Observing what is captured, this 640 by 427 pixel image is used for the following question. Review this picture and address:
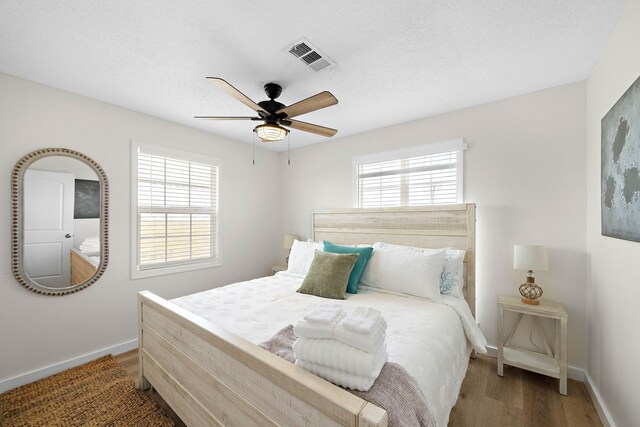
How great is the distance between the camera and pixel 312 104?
1.90 meters

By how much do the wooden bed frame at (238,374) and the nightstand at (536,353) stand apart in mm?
312

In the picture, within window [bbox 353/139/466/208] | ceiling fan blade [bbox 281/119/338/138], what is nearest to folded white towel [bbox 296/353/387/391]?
ceiling fan blade [bbox 281/119/338/138]

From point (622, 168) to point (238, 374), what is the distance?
7.46 ft

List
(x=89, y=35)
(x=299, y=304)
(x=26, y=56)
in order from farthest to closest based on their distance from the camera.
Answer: (x=299, y=304) → (x=26, y=56) → (x=89, y=35)

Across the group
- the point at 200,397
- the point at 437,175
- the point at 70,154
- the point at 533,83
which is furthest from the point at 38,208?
the point at 533,83

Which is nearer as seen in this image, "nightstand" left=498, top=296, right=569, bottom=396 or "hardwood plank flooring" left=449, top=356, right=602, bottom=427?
"hardwood plank flooring" left=449, top=356, right=602, bottom=427

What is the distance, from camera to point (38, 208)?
2291 mm

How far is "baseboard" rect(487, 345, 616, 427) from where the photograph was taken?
1.72m

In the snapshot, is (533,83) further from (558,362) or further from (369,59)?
(558,362)

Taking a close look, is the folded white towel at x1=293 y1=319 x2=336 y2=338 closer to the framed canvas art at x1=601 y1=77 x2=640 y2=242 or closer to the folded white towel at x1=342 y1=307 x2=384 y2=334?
the folded white towel at x1=342 y1=307 x2=384 y2=334

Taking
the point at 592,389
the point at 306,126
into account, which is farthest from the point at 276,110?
the point at 592,389

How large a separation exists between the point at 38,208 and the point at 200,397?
7.17 feet

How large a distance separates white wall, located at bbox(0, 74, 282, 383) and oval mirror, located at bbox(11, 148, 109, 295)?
0.21 feet

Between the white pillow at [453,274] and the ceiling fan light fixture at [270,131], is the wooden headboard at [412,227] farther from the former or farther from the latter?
the ceiling fan light fixture at [270,131]
